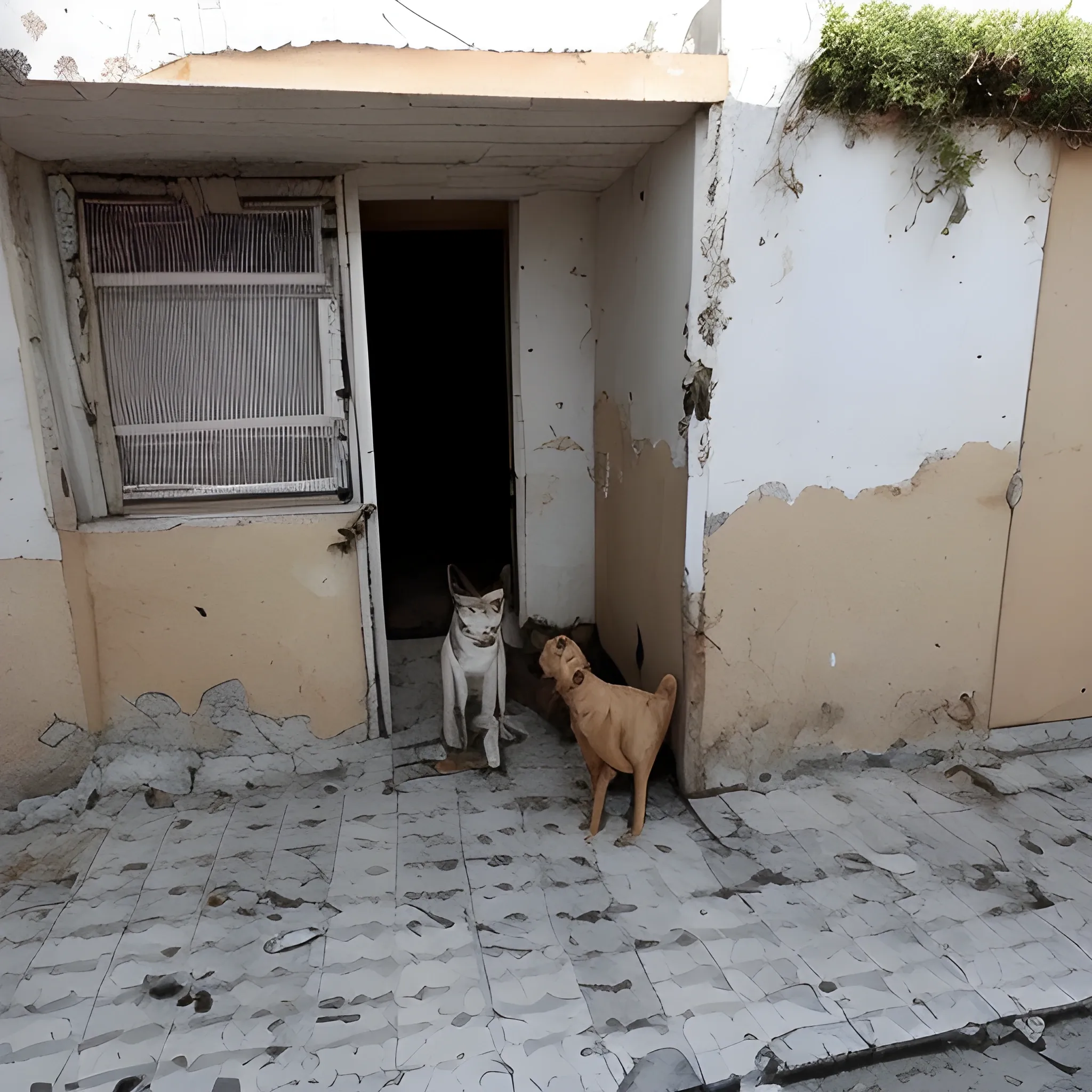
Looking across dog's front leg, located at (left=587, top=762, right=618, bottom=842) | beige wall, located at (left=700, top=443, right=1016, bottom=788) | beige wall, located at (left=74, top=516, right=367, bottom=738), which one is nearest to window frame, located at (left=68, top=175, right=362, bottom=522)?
beige wall, located at (left=74, top=516, right=367, bottom=738)

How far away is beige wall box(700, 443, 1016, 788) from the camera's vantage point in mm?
3051

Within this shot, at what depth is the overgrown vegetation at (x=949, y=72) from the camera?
259 centimetres

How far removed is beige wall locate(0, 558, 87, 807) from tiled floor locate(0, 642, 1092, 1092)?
0.72 feet

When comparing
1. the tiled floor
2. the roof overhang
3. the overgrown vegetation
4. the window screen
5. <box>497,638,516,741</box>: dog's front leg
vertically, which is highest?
the overgrown vegetation

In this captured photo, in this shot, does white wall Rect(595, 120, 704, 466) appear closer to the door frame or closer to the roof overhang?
the roof overhang

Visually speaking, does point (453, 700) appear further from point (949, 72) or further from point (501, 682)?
point (949, 72)

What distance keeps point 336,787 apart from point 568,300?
2420 millimetres

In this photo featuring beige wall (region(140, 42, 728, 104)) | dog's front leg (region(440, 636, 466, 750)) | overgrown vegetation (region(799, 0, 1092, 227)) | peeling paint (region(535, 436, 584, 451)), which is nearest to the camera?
beige wall (region(140, 42, 728, 104))

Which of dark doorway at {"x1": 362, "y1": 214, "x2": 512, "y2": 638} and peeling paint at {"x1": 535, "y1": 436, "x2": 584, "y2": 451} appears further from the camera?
dark doorway at {"x1": 362, "y1": 214, "x2": 512, "y2": 638}

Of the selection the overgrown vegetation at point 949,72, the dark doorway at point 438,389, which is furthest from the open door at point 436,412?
the overgrown vegetation at point 949,72

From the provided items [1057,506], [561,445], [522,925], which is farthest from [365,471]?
[1057,506]

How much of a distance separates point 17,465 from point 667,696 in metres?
2.43

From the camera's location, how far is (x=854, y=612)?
126 inches

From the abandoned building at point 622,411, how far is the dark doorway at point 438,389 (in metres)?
2.32
